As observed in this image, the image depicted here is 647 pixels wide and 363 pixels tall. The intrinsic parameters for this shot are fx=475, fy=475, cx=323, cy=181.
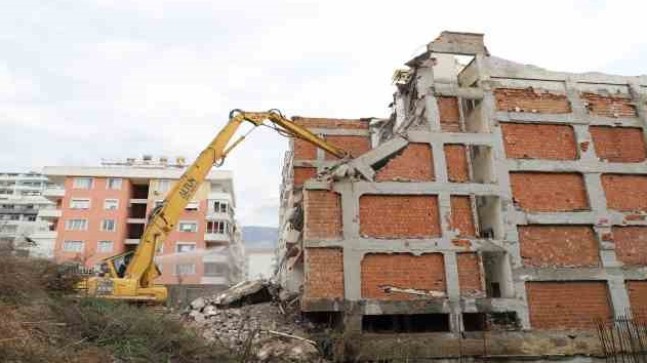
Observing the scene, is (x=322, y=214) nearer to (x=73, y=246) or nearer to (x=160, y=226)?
(x=160, y=226)

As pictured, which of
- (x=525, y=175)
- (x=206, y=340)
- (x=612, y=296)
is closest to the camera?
(x=206, y=340)

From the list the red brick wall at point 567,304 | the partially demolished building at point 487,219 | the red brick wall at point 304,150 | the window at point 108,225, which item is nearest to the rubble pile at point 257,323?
the partially demolished building at point 487,219

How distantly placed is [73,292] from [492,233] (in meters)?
9.15

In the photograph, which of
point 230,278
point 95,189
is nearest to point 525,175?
Answer: point 230,278

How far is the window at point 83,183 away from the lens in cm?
3969

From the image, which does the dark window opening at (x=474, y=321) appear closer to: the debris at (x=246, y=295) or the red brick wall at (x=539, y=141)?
the red brick wall at (x=539, y=141)

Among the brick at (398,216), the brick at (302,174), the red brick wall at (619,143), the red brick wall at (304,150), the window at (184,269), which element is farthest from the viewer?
the window at (184,269)

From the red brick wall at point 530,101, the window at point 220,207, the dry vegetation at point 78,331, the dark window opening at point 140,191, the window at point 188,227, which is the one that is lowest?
the dry vegetation at point 78,331

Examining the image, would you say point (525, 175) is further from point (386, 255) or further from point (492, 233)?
point (386, 255)

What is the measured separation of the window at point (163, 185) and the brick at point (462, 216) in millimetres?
34564

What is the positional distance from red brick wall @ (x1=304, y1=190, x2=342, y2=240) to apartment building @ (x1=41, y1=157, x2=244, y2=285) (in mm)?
29808

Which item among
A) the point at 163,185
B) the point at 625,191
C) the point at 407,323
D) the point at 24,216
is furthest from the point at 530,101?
the point at 24,216

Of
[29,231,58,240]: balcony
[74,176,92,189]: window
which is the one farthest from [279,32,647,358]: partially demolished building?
[29,231,58,240]: balcony

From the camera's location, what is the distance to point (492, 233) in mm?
10438
